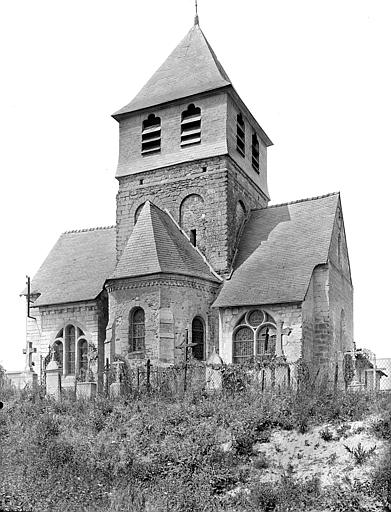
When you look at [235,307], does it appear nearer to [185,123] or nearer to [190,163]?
[190,163]

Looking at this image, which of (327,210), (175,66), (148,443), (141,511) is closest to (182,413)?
(148,443)

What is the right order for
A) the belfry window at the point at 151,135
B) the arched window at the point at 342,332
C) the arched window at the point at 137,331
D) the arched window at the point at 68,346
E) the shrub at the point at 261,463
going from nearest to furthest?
the shrub at the point at 261,463
the arched window at the point at 137,331
the arched window at the point at 342,332
the arched window at the point at 68,346
the belfry window at the point at 151,135

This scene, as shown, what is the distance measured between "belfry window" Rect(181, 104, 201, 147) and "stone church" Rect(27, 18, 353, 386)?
0.05m

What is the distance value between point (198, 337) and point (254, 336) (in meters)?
2.38

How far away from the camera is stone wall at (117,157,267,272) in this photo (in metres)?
29.8

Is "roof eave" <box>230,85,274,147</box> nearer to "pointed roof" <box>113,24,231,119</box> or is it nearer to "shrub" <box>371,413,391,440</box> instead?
"pointed roof" <box>113,24,231,119</box>

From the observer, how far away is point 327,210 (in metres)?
30.0

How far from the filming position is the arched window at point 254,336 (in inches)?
1051

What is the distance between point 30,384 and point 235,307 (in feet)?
28.9

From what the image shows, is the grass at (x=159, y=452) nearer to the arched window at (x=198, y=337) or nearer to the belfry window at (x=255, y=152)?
the arched window at (x=198, y=337)

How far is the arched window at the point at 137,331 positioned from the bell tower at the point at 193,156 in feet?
14.2

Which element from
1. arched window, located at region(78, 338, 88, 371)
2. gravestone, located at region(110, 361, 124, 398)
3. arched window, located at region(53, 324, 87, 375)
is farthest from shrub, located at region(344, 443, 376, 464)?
arched window, located at region(53, 324, 87, 375)

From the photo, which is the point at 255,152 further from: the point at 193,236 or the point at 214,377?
the point at 214,377

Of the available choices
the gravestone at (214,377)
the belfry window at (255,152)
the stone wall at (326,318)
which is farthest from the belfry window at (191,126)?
the gravestone at (214,377)
